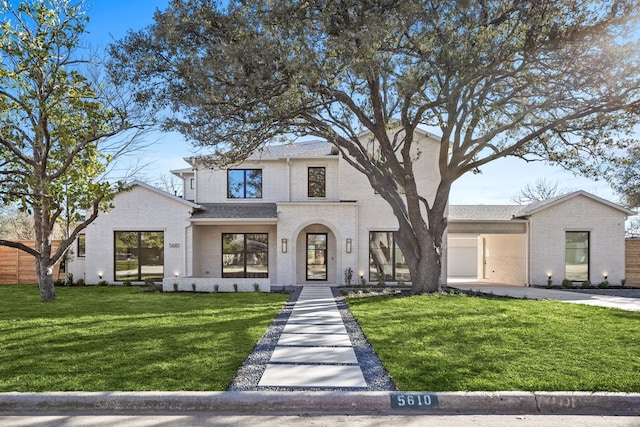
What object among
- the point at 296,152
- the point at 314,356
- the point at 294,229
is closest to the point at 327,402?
the point at 314,356

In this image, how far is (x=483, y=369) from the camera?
19.1 ft

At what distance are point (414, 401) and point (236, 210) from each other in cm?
1488

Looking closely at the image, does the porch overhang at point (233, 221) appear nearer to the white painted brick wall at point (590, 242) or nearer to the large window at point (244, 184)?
the large window at point (244, 184)

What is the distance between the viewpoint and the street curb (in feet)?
15.5

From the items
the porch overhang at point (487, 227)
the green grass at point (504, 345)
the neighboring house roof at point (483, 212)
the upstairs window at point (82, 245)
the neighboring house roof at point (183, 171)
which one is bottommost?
the green grass at point (504, 345)

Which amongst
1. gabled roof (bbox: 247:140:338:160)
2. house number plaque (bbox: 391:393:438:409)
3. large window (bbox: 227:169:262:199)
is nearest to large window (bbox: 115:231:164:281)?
large window (bbox: 227:169:262:199)

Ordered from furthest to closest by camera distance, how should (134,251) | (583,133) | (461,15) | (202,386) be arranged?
(134,251) → (583,133) → (461,15) → (202,386)

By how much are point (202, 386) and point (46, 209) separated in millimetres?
10644

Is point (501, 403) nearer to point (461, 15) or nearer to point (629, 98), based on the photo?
point (461, 15)

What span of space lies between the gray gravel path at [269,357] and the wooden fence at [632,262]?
52.2ft

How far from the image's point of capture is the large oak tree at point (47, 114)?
34.8ft

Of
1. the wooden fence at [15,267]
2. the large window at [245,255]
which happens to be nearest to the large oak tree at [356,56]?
the large window at [245,255]

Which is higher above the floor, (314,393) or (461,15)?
(461,15)

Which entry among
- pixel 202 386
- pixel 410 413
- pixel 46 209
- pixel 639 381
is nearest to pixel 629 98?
pixel 639 381
